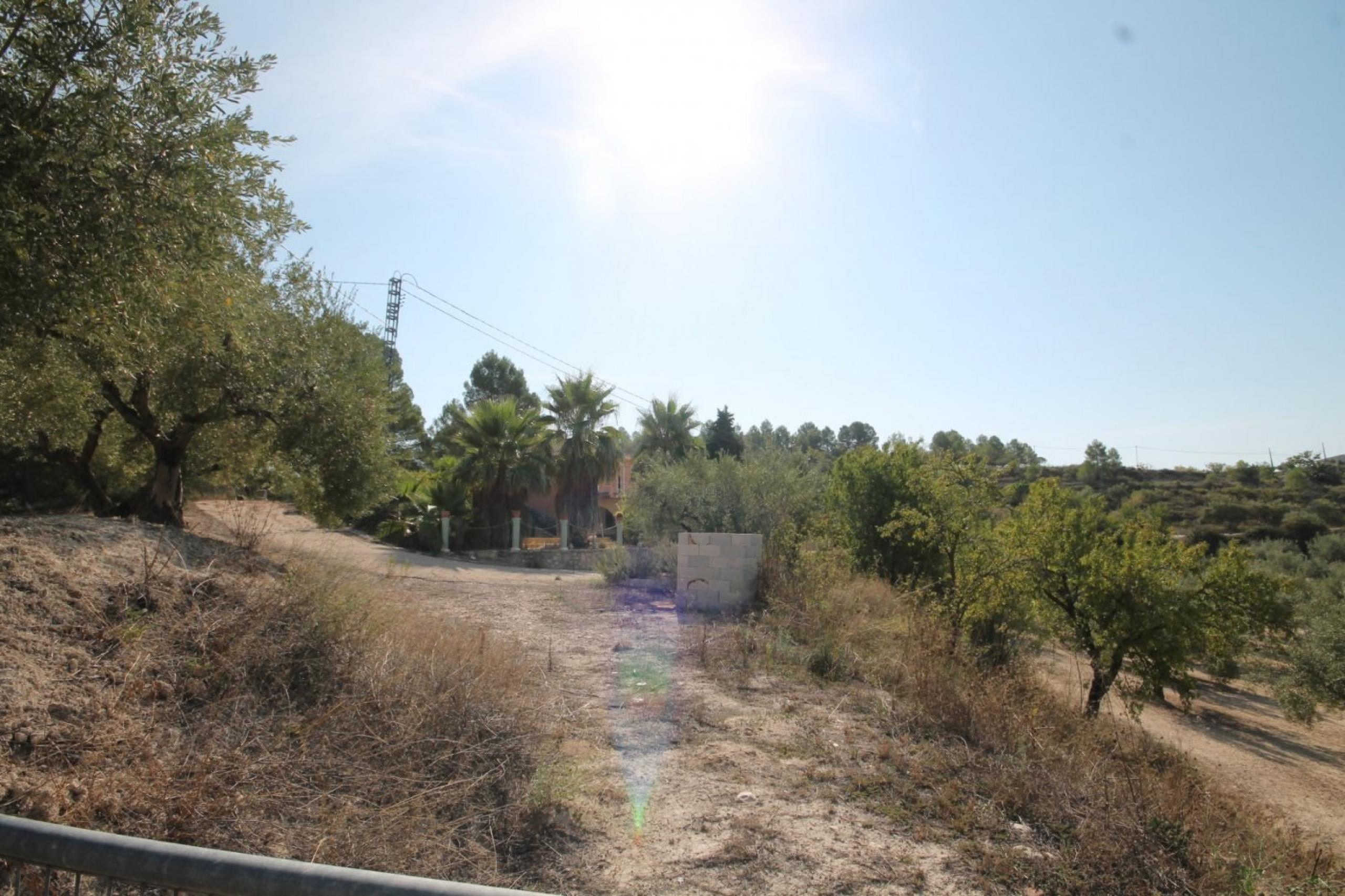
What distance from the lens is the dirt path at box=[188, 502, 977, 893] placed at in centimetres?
384

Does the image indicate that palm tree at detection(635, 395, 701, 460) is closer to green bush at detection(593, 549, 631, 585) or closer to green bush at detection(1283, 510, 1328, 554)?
green bush at detection(593, 549, 631, 585)

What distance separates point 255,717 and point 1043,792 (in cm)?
480

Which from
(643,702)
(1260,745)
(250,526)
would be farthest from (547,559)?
(1260,745)

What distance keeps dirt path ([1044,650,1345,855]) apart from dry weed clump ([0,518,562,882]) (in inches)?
279

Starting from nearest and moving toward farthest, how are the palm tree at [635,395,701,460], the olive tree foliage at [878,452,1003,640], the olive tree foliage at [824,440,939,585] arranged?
1. the olive tree foliage at [878,452,1003,640]
2. the olive tree foliage at [824,440,939,585]
3. the palm tree at [635,395,701,460]

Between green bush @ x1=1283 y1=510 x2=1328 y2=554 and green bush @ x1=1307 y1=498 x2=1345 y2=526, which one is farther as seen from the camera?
green bush @ x1=1307 y1=498 x2=1345 y2=526

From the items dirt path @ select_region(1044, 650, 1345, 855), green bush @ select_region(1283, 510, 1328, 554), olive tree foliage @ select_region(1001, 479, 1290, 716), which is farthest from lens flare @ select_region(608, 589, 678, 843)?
green bush @ select_region(1283, 510, 1328, 554)

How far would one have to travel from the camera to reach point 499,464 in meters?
26.6

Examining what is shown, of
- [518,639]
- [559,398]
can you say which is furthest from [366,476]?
[559,398]

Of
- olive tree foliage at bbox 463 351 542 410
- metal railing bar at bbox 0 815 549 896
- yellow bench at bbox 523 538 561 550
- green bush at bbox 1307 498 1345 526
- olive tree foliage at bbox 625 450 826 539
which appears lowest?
yellow bench at bbox 523 538 561 550

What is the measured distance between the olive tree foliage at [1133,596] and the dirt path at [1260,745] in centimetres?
67

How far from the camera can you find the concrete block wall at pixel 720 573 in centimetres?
1207

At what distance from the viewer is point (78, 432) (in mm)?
10961

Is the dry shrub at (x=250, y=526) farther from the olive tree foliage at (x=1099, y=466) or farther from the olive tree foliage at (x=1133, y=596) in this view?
the olive tree foliage at (x=1099, y=466)
